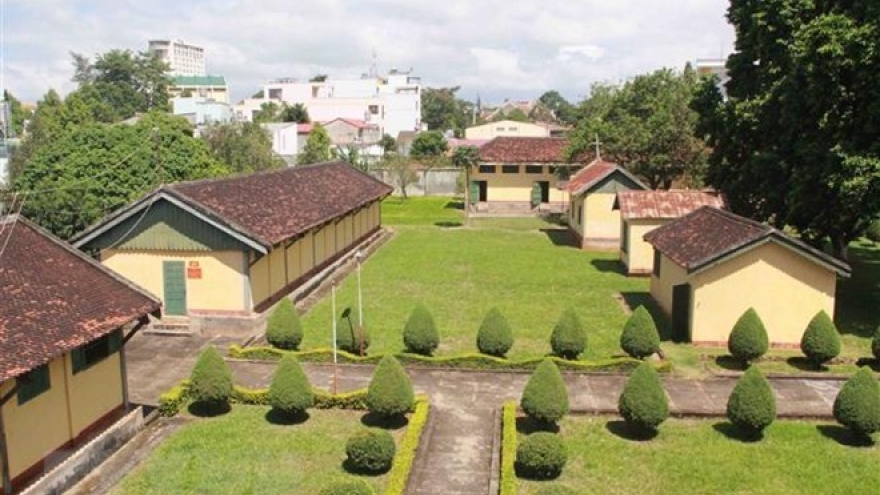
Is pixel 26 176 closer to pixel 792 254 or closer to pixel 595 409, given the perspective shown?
pixel 595 409

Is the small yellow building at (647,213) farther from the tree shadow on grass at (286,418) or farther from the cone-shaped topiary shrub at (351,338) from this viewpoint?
the tree shadow on grass at (286,418)

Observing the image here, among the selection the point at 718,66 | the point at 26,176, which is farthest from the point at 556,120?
the point at 26,176

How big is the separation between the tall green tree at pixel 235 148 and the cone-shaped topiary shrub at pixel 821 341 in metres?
41.8

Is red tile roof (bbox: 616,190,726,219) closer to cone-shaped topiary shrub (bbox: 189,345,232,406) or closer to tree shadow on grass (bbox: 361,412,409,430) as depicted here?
tree shadow on grass (bbox: 361,412,409,430)

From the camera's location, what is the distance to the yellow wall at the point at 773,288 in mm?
24484

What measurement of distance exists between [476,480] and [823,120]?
58.9ft

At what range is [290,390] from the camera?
18469 mm

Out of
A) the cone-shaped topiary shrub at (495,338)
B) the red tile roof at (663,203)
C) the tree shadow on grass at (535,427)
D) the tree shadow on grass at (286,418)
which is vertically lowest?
the tree shadow on grass at (535,427)

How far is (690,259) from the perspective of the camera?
25609 mm

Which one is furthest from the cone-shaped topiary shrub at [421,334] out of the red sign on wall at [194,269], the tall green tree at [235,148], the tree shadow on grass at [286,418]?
the tall green tree at [235,148]

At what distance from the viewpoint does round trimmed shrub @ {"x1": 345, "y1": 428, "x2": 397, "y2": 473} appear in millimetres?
16016

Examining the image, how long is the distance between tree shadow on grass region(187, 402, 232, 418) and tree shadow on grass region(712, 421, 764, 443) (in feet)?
38.3

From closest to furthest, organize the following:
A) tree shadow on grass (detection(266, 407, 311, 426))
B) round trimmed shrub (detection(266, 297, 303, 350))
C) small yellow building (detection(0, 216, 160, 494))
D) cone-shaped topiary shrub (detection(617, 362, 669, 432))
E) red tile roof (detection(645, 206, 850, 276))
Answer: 1. small yellow building (detection(0, 216, 160, 494))
2. cone-shaped topiary shrub (detection(617, 362, 669, 432))
3. tree shadow on grass (detection(266, 407, 311, 426))
4. round trimmed shrub (detection(266, 297, 303, 350))
5. red tile roof (detection(645, 206, 850, 276))

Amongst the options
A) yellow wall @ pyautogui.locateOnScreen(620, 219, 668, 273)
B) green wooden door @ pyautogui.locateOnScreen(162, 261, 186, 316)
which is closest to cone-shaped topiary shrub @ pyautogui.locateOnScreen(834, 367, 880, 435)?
yellow wall @ pyautogui.locateOnScreen(620, 219, 668, 273)
